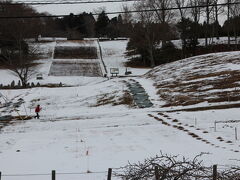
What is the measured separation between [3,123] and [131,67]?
36476mm

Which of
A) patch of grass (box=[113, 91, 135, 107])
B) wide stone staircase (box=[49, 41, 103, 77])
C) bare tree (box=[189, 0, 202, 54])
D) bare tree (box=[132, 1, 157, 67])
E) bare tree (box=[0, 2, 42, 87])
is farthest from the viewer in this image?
bare tree (box=[189, 0, 202, 54])

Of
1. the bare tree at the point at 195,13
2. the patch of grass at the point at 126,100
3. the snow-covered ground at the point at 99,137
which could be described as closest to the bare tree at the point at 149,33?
the bare tree at the point at 195,13

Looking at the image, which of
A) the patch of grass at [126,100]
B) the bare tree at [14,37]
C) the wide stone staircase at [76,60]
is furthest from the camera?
the bare tree at [14,37]

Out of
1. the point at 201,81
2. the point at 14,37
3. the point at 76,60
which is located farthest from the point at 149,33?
the point at 201,81

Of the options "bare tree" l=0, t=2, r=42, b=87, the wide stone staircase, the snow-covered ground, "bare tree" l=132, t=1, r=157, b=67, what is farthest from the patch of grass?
"bare tree" l=0, t=2, r=42, b=87

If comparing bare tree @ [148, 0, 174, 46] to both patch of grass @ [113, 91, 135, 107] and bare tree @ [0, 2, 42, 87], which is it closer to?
bare tree @ [0, 2, 42, 87]

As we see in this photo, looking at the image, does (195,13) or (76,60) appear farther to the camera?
(76,60)

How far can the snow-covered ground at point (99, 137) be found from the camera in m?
16.8

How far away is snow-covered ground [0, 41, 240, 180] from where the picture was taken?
16.8m

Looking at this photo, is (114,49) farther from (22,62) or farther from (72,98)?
(72,98)

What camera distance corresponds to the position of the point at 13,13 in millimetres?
67750

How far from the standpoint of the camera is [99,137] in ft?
73.4

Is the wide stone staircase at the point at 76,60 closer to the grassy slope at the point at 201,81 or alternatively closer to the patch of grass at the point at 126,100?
the grassy slope at the point at 201,81

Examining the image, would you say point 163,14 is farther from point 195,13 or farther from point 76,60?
point 76,60
